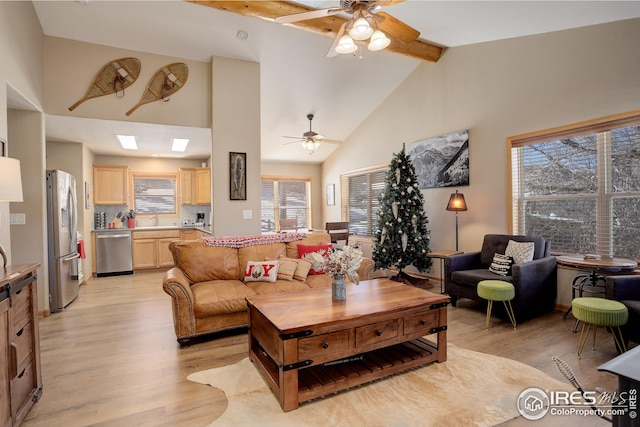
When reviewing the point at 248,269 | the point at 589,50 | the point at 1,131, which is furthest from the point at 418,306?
the point at 1,131

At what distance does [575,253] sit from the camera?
389 centimetres

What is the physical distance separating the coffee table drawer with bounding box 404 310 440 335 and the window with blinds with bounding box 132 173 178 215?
636cm

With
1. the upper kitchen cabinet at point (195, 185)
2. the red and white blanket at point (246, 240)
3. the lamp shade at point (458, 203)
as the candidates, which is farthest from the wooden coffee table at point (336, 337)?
the upper kitchen cabinet at point (195, 185)

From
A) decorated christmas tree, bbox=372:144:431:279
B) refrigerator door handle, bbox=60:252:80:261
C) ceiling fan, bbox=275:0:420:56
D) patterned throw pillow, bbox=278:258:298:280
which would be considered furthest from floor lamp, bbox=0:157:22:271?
decorated christmas tree, bbox=372:144:431:279

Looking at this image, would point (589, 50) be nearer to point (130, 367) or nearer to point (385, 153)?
point (385, 153)

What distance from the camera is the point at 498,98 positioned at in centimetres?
449

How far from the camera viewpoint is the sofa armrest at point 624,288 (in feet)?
9.20

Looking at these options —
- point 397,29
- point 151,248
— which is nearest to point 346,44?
point 397,29

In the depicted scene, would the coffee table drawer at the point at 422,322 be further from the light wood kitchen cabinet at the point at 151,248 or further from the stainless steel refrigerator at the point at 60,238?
the light wood kitchen cabinet at the point at 151,248

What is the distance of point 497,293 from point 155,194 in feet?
22.6

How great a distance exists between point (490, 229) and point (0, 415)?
5.17 metres

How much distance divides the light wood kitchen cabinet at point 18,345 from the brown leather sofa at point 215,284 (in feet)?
3.10

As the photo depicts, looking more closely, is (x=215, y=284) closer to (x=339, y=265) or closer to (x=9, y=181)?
(x=339, y=265)

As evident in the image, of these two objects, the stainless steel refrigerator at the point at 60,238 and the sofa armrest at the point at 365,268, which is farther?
the stainless steel refrigerator at the point at 60,238
